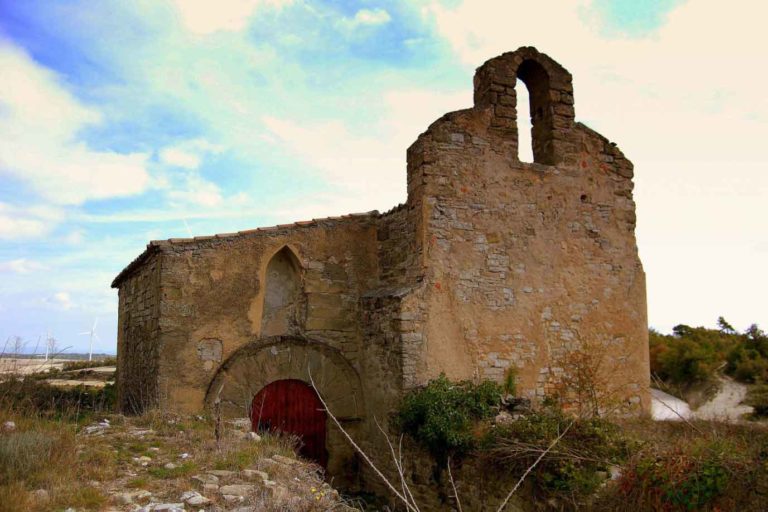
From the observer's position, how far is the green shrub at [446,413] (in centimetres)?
702

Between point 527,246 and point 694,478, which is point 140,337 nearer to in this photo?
point 527,246

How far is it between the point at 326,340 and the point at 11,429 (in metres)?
4.34

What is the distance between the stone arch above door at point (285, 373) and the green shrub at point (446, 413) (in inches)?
57.5

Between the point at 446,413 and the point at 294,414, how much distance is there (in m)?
2.78

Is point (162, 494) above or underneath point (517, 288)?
underneath

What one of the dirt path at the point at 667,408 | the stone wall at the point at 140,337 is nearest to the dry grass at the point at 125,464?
the stone wall at the point at 140,337

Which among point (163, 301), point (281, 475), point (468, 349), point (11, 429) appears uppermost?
point (163, 301)

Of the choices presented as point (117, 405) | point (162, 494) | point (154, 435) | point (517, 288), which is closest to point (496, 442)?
point (517, 288)

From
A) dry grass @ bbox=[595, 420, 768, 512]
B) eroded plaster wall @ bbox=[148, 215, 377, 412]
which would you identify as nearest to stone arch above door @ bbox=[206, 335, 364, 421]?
eroded plaster wall @ bbox=[148, 215, 377, 412]

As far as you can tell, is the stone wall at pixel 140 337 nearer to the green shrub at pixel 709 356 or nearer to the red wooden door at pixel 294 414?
the red wooden door at pixel 294 414

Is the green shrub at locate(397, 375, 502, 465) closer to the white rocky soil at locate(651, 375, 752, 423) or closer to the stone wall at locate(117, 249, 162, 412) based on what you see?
the stone wall at locate(117, 249, 162, 412)

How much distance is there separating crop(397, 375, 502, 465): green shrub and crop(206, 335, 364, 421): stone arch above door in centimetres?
146

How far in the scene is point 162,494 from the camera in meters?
4.96

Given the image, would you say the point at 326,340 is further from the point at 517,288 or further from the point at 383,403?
the point at 517,288
